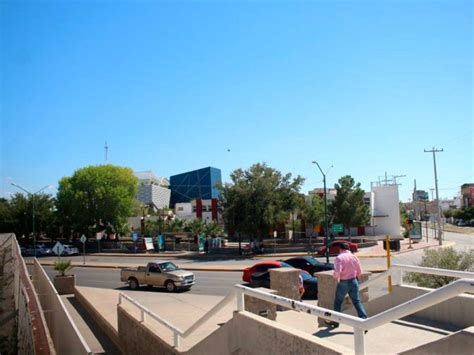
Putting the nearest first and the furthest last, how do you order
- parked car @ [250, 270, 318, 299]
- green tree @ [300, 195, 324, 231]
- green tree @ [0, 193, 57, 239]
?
parked car @ [250, 270, 318, 299], green tree @ [300, 195, 324, 231], green tree @ [0, 193, 57, 239]

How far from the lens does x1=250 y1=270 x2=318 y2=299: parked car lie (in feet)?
63.9

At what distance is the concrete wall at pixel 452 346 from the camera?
12.4ft

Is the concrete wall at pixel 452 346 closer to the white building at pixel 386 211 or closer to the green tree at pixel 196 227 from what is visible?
the green tree at pixel 196 227

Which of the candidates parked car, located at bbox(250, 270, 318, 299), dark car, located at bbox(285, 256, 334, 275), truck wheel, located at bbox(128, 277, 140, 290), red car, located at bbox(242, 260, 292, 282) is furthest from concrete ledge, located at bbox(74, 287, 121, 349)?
dark car, located at bbox(285, 256, 334, 275)

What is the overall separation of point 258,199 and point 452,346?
45390 mm

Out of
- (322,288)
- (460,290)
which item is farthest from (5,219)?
(460,290)

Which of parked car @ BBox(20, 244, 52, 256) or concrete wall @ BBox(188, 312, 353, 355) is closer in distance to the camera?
concrete wall @ BBox(188, 312, 353, 355)

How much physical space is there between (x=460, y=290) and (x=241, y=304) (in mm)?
3426

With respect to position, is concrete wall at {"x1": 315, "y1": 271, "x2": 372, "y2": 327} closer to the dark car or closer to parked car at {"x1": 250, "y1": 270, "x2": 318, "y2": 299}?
parked car at {"x1": 250, "y1": 270, "x2": 318, "y2": 299}

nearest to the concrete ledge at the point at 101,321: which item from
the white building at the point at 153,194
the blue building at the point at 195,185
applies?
the blue building at the point at 195,185

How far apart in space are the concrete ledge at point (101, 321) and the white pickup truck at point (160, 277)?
5.36 metres

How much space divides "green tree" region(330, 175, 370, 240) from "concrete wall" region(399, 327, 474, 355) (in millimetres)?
51540

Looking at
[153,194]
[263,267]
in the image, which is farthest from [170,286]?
[153,194]

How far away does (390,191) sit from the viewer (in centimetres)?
6850
